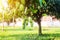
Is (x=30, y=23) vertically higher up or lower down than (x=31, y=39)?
higher up

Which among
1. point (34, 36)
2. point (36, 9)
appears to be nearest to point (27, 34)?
point (34, 36)

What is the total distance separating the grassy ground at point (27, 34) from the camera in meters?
1.22

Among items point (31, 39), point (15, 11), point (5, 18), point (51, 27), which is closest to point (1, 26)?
point (5, 18)

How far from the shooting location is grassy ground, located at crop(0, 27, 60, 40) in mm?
1216

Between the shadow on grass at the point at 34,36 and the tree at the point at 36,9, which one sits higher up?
the tree at the point at 36,9

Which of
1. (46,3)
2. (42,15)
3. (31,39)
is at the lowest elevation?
(31,39)

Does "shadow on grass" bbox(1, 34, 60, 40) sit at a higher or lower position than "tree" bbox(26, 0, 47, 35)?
lower

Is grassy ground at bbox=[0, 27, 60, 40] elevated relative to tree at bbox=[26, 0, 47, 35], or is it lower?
lower

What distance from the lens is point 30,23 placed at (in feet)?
4.02

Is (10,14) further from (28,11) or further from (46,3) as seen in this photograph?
(46,3)

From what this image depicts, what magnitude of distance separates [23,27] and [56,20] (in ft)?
0.97

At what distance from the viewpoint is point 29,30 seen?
4.02 feet

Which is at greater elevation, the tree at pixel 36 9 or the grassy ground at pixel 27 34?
the tree at pixel 36 9

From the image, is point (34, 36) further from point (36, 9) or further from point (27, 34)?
point (36, 9)
